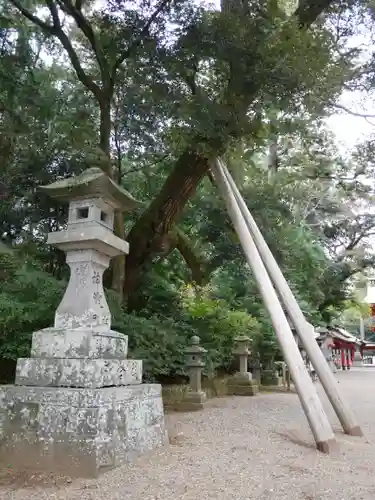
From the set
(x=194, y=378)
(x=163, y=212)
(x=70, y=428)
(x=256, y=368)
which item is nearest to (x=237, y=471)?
(x=70, y=428)

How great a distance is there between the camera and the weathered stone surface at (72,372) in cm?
373

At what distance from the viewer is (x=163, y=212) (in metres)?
7.62

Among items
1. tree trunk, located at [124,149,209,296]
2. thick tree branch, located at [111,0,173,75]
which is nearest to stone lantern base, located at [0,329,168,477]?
tree trunk, located at [124,149,209,296]

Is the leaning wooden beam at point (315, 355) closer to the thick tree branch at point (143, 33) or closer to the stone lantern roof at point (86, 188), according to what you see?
the stone lantern roof at point (86, 188)

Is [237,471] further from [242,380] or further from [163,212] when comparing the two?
[242,380]

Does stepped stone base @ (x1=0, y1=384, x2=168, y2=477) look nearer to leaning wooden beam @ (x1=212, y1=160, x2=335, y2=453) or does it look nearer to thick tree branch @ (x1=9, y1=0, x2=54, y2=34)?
leaning wooden beam @ (x1=212, y1=160, x2=335, y2=453)

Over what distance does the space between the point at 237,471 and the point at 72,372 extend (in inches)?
61.0

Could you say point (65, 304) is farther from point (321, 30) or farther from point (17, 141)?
point (321, 30)

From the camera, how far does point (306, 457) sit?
4066mm

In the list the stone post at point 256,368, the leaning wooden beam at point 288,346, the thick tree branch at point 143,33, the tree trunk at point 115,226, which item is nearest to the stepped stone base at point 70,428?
the leaning wooden beam at point 288,346

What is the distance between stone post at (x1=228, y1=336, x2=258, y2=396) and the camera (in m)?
9.07

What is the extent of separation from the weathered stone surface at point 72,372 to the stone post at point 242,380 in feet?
18.1

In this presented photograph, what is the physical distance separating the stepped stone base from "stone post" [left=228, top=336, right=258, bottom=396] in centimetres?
548

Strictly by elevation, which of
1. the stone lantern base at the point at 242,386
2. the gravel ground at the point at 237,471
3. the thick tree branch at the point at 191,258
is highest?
the thick tree branch at the point at 191,258
